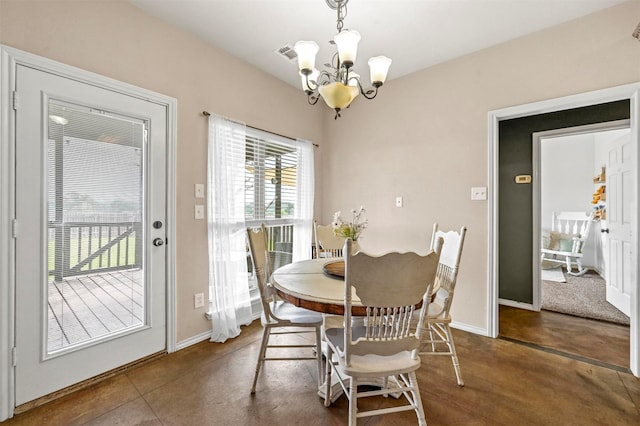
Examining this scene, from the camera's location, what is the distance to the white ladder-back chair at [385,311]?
3.98 ft

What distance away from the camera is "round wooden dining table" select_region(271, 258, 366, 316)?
138 centimetres

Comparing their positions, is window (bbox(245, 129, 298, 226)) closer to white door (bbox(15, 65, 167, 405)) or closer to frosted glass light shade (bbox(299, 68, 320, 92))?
white door (bbox(15, 65, 167, 405))

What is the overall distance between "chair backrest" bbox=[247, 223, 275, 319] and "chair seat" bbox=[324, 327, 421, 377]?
0.58 metres

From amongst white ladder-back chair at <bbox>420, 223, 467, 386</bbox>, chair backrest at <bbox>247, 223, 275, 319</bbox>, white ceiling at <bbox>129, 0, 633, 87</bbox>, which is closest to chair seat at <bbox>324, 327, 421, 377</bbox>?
white ladder-back chair at <bbox>420, 223, 467, 386</bbox>

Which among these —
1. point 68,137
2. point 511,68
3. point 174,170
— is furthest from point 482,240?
point 68,137

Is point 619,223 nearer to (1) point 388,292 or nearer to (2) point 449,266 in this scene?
(2) point 449,266

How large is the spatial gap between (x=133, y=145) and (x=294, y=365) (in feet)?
6.77

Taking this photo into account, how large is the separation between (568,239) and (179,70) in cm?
667

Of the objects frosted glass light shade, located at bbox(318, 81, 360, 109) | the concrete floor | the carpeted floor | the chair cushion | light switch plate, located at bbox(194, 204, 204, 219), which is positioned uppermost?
frosted glass light shade, located at bbox(318, 81, 360, 109)

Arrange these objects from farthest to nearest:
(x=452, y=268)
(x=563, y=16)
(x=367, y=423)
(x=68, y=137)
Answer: (x=563, y=16)
(x=452, y=268)
(x=68, y=137)
(x=367, y=423)

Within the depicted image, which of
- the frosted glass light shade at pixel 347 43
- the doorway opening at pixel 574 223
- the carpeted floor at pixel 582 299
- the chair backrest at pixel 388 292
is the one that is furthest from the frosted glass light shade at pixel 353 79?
the carpeted floor at pixel 582 299

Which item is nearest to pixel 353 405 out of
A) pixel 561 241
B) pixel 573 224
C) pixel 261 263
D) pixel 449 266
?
pixel 261 263

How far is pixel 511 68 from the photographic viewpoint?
254cm

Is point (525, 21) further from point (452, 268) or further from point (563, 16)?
point (452, 268)
